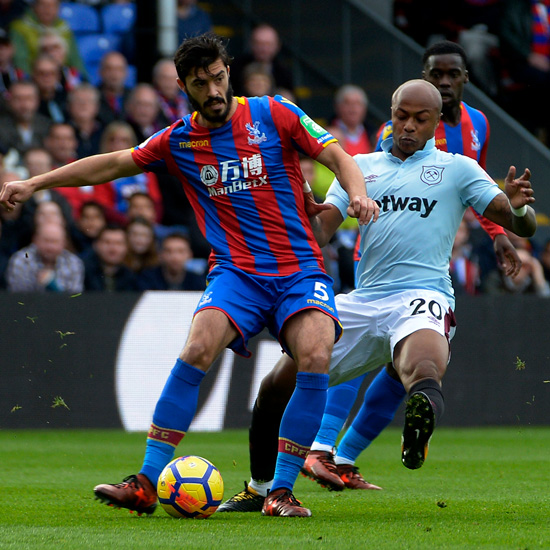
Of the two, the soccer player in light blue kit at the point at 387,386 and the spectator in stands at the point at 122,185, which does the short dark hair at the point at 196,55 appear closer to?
the soccer player in light blue kit at the point at 387,386

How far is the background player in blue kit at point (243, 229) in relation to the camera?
190 inches

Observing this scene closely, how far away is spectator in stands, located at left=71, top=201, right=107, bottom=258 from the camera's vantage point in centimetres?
991

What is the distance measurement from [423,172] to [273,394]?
1399 millimetres

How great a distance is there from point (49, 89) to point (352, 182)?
700 centimetres

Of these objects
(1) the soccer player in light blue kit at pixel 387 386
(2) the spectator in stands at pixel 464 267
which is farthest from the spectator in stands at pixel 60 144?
(1) the soccer player in light blue kit at pixel 387 386

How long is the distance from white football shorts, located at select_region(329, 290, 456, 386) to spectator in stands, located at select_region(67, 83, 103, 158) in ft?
19.6

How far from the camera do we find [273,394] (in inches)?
205

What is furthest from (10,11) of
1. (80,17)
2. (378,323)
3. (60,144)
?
(378,323)

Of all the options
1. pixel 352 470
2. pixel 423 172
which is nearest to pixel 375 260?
pixel 423 172

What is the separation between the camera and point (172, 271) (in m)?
10.1

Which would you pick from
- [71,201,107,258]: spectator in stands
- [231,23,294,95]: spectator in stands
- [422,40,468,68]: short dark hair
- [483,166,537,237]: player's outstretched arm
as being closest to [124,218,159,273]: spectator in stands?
[71,201,107,258]: spectator in stands

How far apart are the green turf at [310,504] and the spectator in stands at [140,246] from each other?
5.58 ft

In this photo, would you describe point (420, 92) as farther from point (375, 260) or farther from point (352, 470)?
point (352, 470)

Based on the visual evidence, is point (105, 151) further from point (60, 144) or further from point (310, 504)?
point (310, 504)
